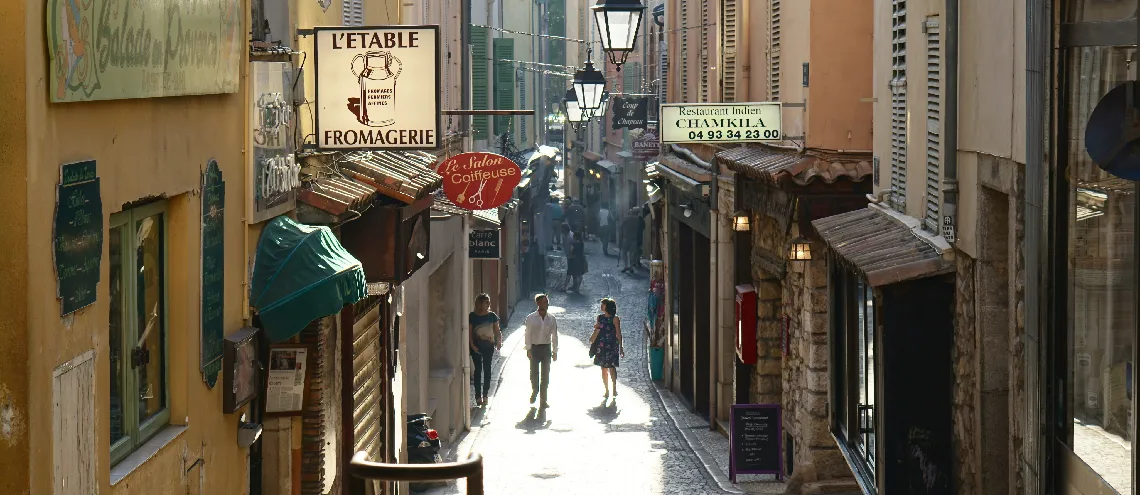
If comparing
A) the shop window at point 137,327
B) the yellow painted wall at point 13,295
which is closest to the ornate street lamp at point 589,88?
the shop window at point 137,327

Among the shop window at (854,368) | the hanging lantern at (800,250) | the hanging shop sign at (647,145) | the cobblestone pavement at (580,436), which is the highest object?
the hanging shop sign at (647,145)

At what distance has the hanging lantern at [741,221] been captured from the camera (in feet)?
56.4

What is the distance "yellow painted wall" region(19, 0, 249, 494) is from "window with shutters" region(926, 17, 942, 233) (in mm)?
4469

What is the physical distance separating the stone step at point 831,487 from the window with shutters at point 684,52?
969 centimetres

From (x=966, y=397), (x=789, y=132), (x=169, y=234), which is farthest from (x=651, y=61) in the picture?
(x=169, y=234)

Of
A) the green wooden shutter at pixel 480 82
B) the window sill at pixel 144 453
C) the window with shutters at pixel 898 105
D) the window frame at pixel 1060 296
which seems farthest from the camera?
the green wooden shutter at pixel 480 82

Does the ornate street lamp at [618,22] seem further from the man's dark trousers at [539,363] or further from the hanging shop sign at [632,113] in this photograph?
the hanging shop sign at [632,113]

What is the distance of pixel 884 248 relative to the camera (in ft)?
34.4

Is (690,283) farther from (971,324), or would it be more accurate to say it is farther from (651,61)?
(971,324)

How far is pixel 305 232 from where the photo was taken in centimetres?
927

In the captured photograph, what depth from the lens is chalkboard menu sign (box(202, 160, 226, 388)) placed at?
7883 mm

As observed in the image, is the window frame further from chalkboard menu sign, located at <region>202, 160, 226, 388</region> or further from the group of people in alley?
the group of people in alley

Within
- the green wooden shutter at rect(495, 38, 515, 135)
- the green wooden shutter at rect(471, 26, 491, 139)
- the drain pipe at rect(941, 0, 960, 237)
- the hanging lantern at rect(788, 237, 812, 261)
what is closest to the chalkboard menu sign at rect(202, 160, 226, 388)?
the drain pipe at rect(941, 0, 960, 237)

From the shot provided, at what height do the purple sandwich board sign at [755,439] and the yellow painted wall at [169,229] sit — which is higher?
the yellow painted wall at [169,229]
